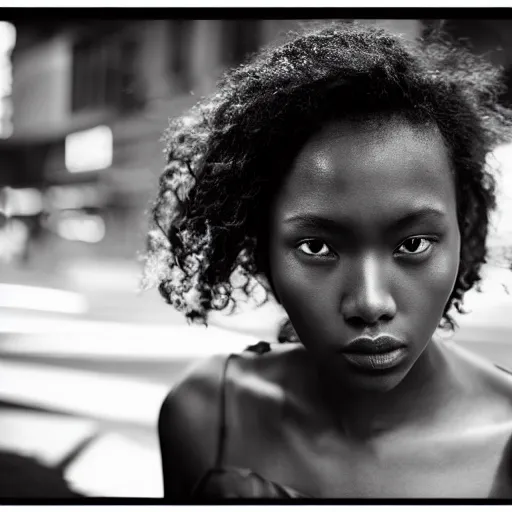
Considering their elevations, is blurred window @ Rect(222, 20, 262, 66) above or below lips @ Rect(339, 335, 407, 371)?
above

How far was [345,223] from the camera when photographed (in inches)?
60.2

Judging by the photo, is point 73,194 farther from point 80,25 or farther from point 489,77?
point 489,77

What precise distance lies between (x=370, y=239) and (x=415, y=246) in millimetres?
112

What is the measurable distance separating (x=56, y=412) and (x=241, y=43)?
3.65 ft

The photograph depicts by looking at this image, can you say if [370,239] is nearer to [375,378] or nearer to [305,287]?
[305,287]

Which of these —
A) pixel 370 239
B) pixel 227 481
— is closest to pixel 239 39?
pixel 370 239

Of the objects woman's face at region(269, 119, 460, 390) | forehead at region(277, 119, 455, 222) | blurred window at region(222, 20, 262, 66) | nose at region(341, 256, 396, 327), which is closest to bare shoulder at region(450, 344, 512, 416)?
woman's face at region(269, 119, 460, 390)

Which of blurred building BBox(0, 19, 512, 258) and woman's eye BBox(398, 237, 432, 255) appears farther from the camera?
blurred building BBox(0, 19, 512, 258)

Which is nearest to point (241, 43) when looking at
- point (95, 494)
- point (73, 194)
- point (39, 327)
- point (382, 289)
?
point (73, 194)

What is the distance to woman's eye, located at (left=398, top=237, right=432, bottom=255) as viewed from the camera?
1.54 m

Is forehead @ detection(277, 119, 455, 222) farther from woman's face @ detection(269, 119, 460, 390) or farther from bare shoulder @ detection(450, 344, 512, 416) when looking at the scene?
bare shoulder @ detection(450, 344, 512, 416)

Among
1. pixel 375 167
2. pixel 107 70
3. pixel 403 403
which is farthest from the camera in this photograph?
pixel 107 70

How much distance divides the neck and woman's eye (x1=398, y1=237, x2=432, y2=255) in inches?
11.5

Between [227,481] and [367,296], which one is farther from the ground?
[367,296]
